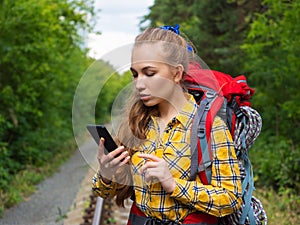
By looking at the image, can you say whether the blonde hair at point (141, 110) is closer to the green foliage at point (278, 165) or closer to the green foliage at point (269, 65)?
the green foliage at point (269, 65)

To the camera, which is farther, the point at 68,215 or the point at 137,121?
the point at 68,215

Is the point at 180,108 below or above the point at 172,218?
above

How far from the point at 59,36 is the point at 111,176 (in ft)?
50.4

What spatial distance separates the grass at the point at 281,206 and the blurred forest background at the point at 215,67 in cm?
2

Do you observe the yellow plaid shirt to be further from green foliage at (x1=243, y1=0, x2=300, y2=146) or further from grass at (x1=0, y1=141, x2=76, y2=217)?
green foliage at (x1=243, y1=0, x2=300, y2=146)

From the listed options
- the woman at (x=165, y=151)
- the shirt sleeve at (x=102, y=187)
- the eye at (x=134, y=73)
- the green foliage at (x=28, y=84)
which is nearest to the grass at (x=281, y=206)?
the shirt sleeve at (x=102, y=187)

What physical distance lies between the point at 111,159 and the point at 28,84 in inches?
439

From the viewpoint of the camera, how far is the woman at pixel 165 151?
7.24 ft

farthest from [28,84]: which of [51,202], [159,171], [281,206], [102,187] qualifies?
[159,171]

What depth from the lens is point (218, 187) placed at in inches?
87.4

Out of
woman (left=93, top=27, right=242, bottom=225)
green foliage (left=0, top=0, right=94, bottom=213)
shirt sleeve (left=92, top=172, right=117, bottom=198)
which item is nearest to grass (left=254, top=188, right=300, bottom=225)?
shirt sleeve (left=92, top=172, right=117, bottom=198)

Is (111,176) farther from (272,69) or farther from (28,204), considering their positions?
(272,69)

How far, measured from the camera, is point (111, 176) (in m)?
2.43

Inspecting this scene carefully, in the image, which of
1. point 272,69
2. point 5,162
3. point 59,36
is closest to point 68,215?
point 5,162
